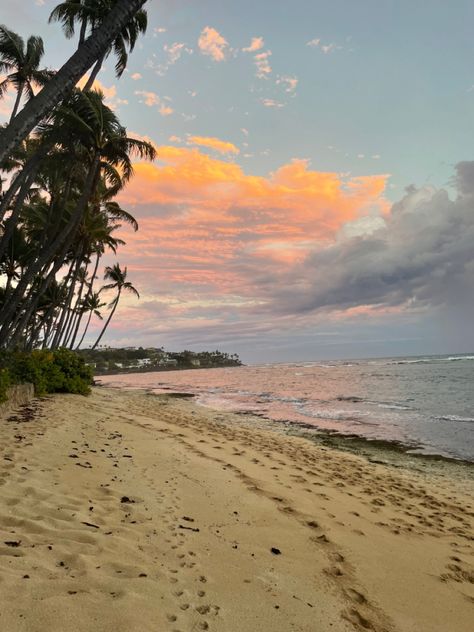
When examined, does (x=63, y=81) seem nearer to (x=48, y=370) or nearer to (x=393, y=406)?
(x=48, y=370)

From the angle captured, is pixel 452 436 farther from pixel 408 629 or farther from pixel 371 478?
pixel 408 629

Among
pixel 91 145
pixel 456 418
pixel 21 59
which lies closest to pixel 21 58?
pixel 21 59

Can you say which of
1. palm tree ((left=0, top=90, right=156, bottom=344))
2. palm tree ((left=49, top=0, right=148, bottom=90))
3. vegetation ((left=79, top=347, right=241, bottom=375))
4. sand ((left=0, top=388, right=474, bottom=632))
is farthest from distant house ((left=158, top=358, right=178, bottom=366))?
sand ((left=0, top=388, right=474, bottom=632))

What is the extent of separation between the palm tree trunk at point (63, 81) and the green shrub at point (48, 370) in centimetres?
641

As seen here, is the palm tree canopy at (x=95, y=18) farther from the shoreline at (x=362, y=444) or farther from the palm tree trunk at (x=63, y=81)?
the shoreline at (x=362, y=444)

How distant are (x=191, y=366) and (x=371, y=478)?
164m

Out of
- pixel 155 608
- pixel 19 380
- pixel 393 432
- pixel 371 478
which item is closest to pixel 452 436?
pixel 393 432

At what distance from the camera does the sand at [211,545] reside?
292cm

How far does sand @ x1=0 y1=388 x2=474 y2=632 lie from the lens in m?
2.92

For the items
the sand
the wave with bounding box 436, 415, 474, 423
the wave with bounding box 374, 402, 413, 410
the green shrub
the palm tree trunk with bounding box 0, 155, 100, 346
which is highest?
the palm tree trunk with bounding box 0, 155, 100, 346

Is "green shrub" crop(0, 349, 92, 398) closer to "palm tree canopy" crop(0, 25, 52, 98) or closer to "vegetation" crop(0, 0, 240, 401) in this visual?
"vegetation" crop(0, 0, 240, 401)

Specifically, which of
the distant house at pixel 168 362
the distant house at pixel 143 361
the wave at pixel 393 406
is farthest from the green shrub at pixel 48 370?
the distant house at pixel 168 362

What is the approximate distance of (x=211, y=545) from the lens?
13.8ft

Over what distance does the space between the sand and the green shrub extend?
6487mm
